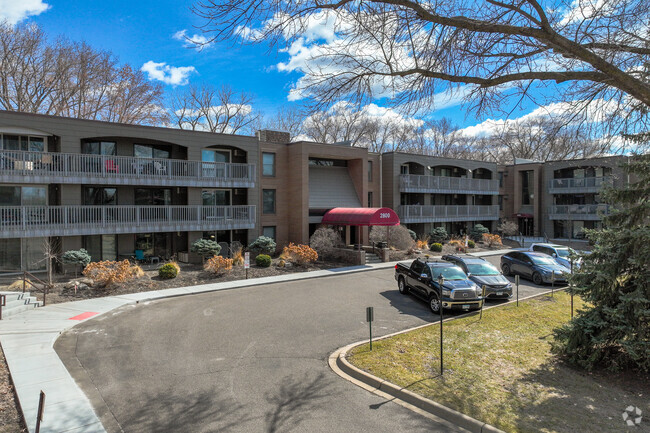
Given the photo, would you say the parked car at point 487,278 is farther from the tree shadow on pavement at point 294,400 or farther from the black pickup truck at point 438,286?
the tree shadow on pavement at point 294,400

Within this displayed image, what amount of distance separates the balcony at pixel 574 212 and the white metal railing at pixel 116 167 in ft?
112

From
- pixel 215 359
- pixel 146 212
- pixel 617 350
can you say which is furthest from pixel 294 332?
pixel 146 212

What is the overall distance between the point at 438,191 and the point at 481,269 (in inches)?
843

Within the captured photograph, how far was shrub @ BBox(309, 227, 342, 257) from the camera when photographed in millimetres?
25625

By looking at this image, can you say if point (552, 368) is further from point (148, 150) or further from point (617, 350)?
point (148, 150)

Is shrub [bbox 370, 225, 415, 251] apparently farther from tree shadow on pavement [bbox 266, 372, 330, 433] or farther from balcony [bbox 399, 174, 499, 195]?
tree shadow on pavement [bbox 266, 372, 330, 433]

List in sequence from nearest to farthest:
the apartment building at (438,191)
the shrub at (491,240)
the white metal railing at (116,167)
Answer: the white metal railing at (116,167), the apartment building at (438,191), the shrub at (491,240)

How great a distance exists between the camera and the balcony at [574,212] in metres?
40.0

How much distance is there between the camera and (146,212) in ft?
72.1

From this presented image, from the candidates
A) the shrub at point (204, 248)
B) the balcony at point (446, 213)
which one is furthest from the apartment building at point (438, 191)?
the shrub at point (204, 248)

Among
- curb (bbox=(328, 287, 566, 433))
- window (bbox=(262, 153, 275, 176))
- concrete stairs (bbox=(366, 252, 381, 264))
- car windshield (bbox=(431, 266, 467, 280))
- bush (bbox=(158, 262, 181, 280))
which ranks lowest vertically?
concrete stairs (bbox=(366, 252, 381, 264))

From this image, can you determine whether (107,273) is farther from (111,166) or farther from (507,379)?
(507,379)

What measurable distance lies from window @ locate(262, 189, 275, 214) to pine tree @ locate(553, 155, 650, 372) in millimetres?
21772

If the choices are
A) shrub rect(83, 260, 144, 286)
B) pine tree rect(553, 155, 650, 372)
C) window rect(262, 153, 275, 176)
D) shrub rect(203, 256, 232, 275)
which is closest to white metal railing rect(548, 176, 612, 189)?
window rect(262, 153, 275, 176)
